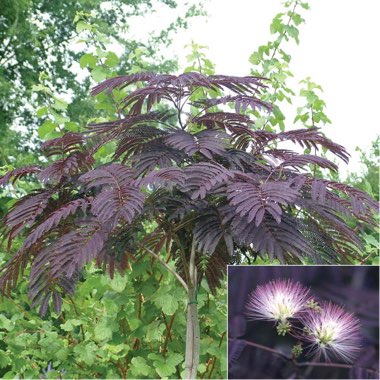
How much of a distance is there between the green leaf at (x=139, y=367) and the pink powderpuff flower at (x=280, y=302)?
1.24 meters

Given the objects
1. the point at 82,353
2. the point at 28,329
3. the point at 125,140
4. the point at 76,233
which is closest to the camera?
the point at 76,233

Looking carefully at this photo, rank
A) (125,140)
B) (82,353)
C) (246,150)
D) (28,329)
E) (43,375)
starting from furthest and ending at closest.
Answer: (43,375)
(28,329)
(82,353)
(246,150)
(125,140)

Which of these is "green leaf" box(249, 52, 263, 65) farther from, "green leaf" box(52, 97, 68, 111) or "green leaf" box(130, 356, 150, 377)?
"green leaf" box(130, 356, 150, 377)

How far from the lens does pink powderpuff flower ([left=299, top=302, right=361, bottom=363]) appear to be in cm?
150

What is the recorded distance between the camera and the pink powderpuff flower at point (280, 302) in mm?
1518

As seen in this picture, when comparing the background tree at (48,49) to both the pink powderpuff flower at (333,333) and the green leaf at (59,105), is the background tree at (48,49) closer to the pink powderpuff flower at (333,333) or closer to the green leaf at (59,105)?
the green leaf at (59,105)

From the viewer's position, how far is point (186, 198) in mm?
1808

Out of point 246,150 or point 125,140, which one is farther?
point 246,150

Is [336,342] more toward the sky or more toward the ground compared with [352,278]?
more toward the ground

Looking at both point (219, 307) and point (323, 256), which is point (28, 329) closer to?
point (219, 307)

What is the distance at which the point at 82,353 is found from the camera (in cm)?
276

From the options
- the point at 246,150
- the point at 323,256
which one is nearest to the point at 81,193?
the point at 246,150

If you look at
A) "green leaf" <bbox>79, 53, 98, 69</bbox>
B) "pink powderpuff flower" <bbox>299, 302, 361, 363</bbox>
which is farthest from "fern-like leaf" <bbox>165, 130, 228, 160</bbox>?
"green leaf" <bbox>79, 53, 98, 69</bbox>

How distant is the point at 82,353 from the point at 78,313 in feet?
1.12
